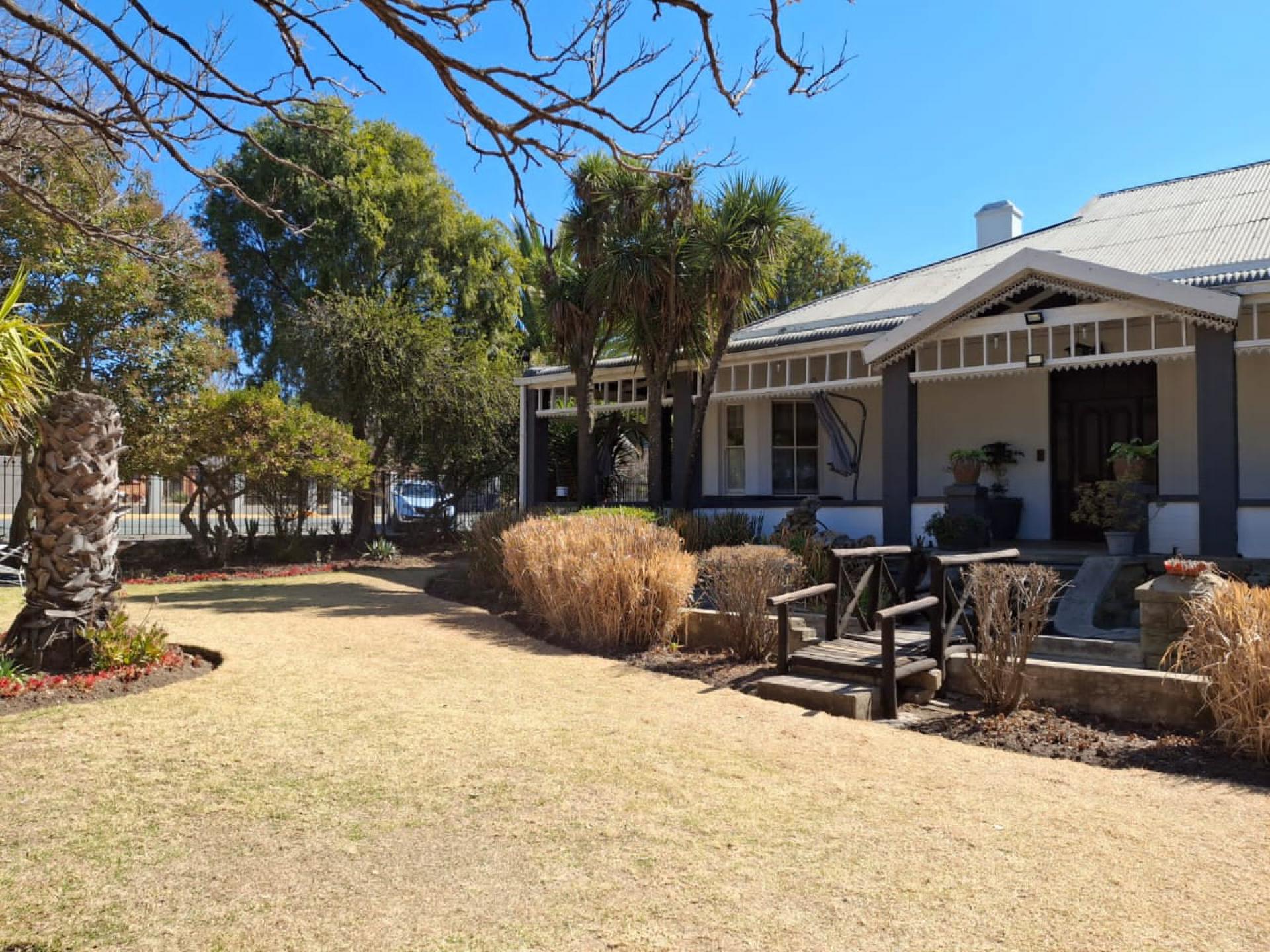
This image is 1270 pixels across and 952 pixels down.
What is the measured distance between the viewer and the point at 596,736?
5258mm

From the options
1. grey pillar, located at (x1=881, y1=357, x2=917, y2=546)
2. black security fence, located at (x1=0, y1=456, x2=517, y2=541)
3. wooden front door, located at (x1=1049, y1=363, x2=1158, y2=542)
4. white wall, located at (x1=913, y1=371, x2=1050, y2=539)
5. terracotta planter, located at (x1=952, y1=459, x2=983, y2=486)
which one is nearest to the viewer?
grey pillar, located at (x1=881, y1=357, x2=917, y2=546)

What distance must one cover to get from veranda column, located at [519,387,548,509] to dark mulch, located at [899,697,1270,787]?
1151cm

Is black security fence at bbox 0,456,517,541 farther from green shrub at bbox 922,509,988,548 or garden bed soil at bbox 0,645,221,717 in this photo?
green shrub at bbox 922,509,988,548

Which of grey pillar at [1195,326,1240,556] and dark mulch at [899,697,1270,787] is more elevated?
grey pillar at [1195,326,1240,556]

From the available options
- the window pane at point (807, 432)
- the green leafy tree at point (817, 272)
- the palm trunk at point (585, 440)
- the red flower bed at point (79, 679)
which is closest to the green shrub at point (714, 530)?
the palm trunk at point (585, 440)

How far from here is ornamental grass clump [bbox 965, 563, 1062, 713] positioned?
631 cm

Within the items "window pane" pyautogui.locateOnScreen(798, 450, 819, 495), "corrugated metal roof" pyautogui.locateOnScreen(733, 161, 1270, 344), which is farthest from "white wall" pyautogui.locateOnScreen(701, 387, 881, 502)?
"corrugated metal roof" pyautogui.locateOnScreen(733, 161, 1270, 344)

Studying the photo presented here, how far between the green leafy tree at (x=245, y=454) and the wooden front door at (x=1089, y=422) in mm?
11322

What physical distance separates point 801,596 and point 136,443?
11.0m

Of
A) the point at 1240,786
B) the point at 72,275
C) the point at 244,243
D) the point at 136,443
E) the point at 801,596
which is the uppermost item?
the point at 244,243

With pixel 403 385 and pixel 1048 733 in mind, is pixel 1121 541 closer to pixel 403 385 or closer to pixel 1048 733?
pixel 1048 733

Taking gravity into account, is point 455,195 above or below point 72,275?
above

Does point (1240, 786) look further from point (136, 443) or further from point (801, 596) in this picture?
point (136, 443)

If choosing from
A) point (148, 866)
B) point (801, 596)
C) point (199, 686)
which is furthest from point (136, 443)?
point (148, 866)
